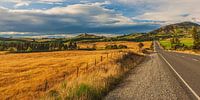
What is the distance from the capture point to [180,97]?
10641 millimetres

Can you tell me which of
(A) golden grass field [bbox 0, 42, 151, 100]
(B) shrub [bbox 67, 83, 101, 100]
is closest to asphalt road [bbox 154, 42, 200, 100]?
(B) shrub [bbox 67, 83, 101, 100]

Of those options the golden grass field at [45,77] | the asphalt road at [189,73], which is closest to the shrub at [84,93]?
the golden grass field at [45,77]

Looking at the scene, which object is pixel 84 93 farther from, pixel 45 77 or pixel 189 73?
pixel 45 77

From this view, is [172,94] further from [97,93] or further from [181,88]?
[97,93]

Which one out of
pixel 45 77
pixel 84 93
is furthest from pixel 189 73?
pixel 45 77

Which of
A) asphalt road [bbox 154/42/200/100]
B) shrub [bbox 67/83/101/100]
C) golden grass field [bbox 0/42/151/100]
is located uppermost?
shrub [bbox 67/83/101/100]

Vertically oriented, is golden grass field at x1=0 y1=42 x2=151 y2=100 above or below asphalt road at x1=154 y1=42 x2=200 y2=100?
below

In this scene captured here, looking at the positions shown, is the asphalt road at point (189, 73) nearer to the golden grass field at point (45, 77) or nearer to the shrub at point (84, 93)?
the shrub at point (84, 93)

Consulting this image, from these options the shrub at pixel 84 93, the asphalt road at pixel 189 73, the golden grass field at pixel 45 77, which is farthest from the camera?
the golden grass field at pixel 45 77

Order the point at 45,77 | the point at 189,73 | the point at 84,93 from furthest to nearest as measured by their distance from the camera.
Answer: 1. the point at 45,77
2. the point at 189,73
3. the point at 84,93

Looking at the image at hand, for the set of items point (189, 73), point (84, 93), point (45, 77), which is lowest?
point (45, 77)

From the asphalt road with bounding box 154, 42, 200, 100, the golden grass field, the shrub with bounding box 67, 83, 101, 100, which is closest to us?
the shrub with bounding box 67, 83, 101, 100

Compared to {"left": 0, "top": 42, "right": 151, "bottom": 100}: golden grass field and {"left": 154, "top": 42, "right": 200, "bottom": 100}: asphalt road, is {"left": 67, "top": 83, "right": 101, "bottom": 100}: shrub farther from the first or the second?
{"left": 154, "top": 42, "right": 200, "bottom": 100}: asphalt road

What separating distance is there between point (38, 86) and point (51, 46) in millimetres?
142613
